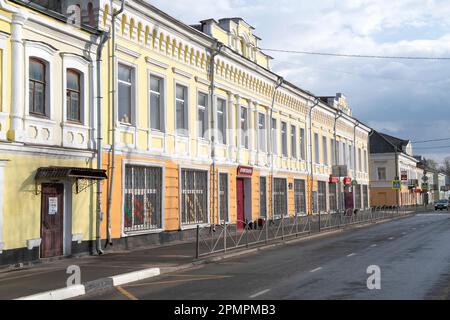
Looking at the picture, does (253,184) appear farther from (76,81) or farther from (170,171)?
(76,81)

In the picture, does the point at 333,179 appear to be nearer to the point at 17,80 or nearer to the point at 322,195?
the point at 322,195

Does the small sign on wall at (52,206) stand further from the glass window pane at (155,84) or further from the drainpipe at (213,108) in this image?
the drainpipe at (213,108)

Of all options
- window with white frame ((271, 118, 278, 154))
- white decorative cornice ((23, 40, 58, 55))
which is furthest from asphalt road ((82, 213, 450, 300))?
window with white frame ((271, 118, 278, 154))

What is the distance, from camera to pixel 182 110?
23.9 m

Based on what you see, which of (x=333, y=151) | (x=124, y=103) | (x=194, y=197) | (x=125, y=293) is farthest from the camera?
(x=333, y=151)

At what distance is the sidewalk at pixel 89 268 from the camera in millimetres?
11562

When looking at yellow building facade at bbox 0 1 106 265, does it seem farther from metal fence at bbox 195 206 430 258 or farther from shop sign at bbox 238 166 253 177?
shop sign at bbox 238 166 253 177

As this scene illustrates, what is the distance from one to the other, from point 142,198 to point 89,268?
642cm

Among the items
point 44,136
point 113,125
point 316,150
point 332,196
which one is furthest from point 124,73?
point 332,196

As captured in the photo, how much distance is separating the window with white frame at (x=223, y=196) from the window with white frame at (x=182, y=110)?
3938mm

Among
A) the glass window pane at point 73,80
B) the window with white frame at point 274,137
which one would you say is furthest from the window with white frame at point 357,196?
the glass window pane at point 73,80

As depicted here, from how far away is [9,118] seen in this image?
48.0 ft
